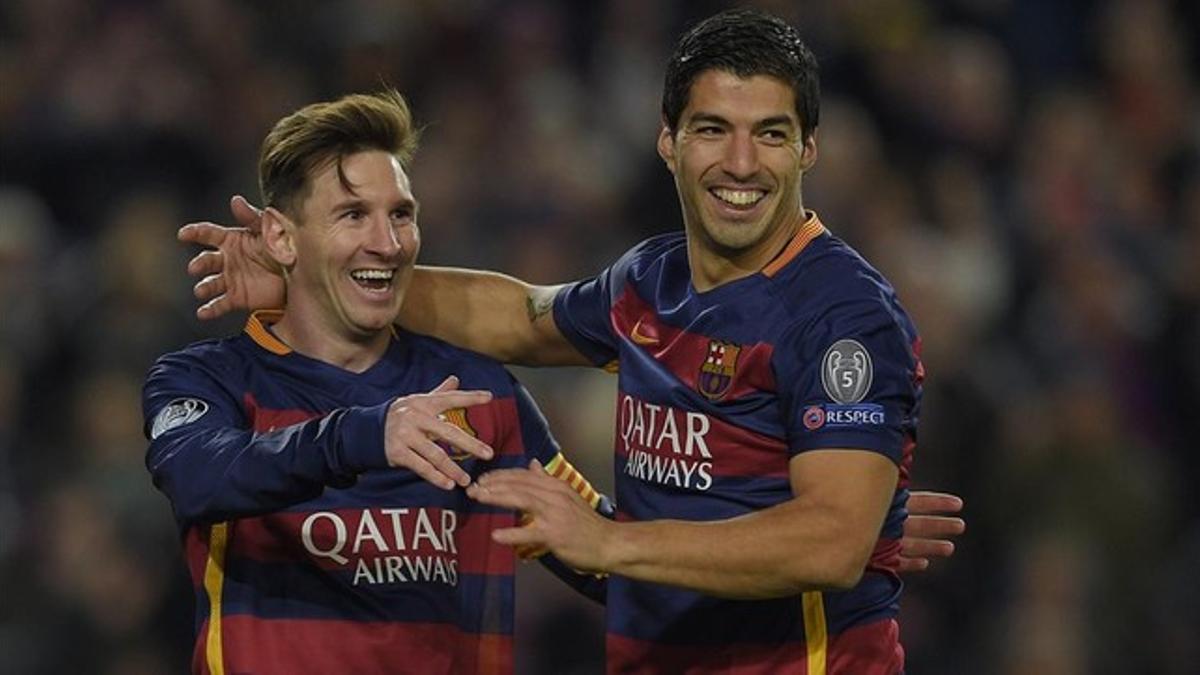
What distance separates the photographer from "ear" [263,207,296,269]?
557 cm

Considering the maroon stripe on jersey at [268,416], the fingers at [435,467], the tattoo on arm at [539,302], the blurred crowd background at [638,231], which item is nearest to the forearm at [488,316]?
the tattoo on arm at [539,302]

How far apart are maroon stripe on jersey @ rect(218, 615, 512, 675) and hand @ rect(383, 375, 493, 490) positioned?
66 centimetres

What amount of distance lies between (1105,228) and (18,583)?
4.99 meters

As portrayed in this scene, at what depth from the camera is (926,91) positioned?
11.7 metres

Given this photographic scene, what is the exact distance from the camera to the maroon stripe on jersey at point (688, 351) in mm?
5266

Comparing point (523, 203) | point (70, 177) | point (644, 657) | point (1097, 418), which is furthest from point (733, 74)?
point (70, 177)

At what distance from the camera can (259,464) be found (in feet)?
16.3

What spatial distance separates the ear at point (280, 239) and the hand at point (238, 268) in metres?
0.07

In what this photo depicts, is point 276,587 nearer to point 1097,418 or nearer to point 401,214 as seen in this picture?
point 401,214

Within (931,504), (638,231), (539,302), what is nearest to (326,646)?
(539,302)

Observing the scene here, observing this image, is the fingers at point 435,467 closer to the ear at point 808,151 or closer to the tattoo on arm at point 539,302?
the ear at point 808,151

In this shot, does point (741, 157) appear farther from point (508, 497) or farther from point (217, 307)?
point (217, 307)

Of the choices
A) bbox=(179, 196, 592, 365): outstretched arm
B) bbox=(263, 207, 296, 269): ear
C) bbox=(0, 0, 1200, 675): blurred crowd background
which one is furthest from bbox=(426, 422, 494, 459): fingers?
bbox=(0, 0, 1200, 675): blurred crowd background

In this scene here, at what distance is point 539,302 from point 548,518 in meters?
1.33
